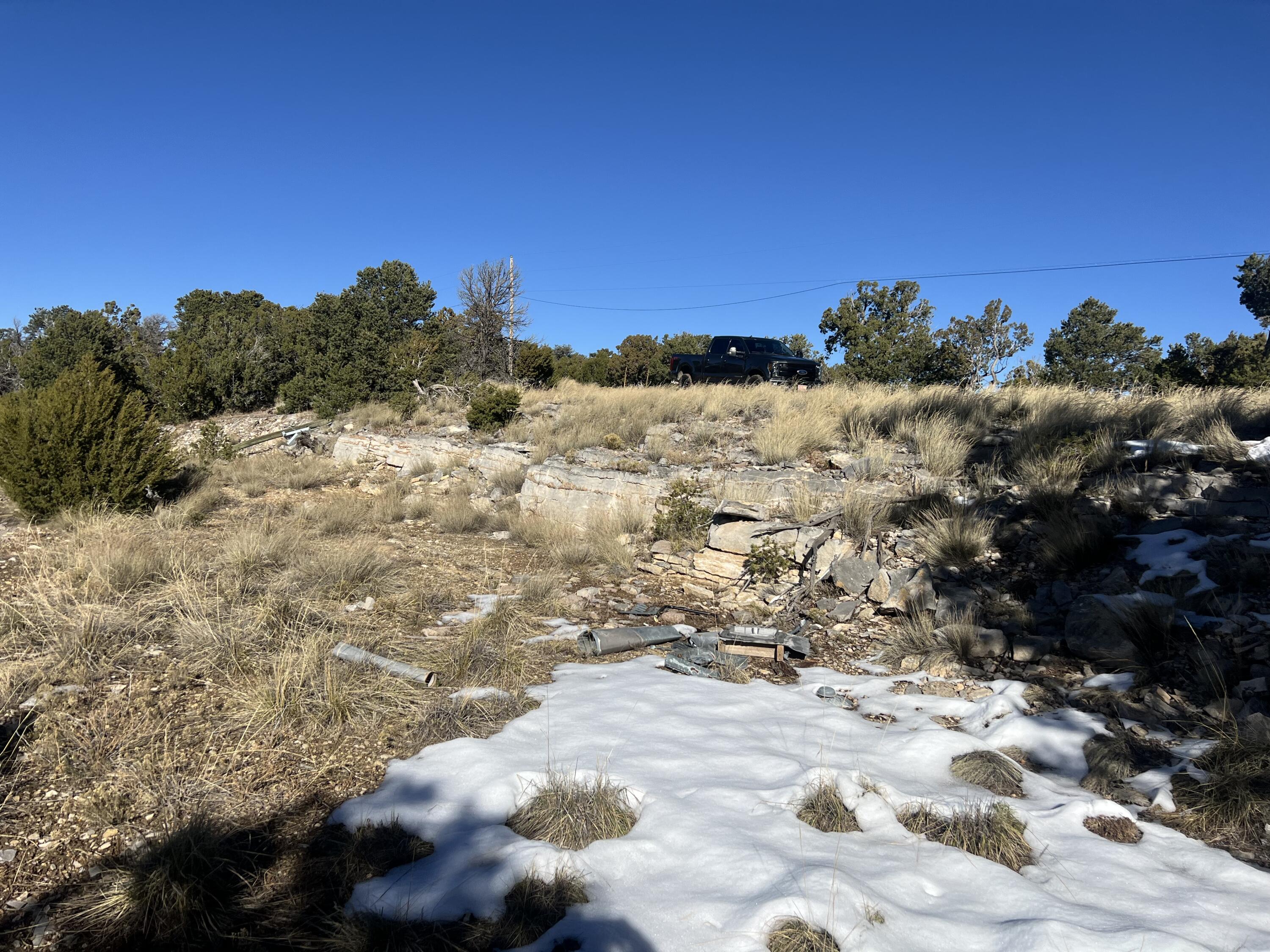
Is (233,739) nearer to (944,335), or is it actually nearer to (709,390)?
(709,390)

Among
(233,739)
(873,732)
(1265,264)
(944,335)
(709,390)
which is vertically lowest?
(873,732)

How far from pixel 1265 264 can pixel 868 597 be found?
42.6 m

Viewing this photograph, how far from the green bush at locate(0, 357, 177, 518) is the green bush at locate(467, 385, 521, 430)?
5683 millimetres

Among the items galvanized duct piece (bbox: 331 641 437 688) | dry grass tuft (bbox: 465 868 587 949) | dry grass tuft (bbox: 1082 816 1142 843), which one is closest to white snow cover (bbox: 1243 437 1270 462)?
dry grass tuft (bbox: 1082 816 1142 843)

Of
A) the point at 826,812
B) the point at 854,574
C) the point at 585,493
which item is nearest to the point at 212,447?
the point at 585,493

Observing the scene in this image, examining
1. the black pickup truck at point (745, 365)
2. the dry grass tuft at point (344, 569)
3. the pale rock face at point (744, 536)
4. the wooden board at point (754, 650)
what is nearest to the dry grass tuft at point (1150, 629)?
the wooden board at point (754, 650)

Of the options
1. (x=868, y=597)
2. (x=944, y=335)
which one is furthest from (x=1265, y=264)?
(x=868, y=597)

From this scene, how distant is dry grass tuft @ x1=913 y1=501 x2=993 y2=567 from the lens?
7.06 metres

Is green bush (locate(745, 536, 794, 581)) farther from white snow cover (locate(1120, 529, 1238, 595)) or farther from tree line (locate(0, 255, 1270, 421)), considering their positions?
tree line (locate(0, 255, 1270, 421))

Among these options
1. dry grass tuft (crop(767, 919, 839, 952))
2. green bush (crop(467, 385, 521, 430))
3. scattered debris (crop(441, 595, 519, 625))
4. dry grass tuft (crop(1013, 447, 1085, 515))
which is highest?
green bush (crop(467, 385, 521, 430))

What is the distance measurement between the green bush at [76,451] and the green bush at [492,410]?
18.6 feet

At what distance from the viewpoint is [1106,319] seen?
121 ft

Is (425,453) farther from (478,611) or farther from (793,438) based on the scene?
(478,611)

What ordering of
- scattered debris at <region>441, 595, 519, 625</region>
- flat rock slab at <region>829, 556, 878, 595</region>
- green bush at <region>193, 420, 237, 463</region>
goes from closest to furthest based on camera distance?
scattered debris at <region>441, 595, 519, 625</region>, flat rock slab at <region>829, 556, 878, 595</region>, green bush at <region>193, 420, 237, 463</region>
